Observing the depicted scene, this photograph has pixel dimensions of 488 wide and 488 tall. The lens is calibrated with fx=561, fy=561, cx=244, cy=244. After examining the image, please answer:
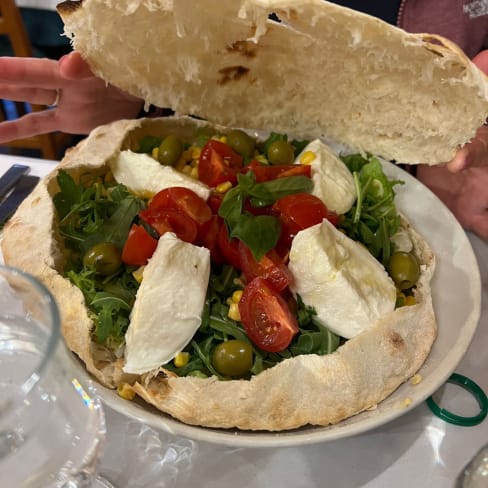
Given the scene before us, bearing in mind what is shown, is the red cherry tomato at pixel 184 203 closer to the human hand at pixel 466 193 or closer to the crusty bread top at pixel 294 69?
the crusty bread top at pixel 294 69

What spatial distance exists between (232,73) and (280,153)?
0.30 metres

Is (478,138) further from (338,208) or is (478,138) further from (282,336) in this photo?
(282,336)

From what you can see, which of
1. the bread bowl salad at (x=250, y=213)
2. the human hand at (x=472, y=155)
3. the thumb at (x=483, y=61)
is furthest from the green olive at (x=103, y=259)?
the thumb at (x=483, y=61)

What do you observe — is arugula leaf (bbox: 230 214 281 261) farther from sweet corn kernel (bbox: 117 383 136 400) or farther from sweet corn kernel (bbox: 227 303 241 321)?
sweet corn kernel (bbox: 117 383 136 400)

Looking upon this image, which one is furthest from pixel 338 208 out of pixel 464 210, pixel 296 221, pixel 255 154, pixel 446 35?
pixel 446 35

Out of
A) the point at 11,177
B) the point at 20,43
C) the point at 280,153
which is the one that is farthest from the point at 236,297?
the point at 20,43

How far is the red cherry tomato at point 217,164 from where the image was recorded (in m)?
1.69

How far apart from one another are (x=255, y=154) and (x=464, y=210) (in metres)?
0.73

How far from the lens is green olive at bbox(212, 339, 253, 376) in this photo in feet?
4.18

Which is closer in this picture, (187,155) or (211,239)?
(211,239)

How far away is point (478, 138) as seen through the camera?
1566 millimetres

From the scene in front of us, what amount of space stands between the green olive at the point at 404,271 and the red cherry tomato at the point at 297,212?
0.73ft

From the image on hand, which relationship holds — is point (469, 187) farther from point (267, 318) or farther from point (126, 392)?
point (126, 392)

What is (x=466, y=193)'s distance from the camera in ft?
6.33
